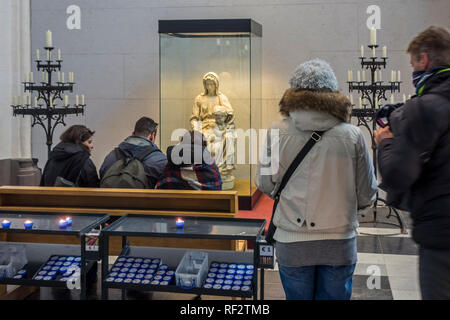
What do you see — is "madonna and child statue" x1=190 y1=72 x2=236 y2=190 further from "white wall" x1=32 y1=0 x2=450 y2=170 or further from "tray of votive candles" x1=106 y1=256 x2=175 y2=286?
"tray of votive candles" x1=106 y1=256 x2=175 y2=286

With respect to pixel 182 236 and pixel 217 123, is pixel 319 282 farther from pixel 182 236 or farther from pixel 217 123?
pixel 217 123

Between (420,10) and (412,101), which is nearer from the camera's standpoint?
(412,101)

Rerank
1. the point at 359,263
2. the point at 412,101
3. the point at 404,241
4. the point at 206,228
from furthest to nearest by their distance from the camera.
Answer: the point at 404,241
the point at 359,263
the point at 206,228
the point at 412,101

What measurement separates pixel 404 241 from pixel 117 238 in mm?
3415

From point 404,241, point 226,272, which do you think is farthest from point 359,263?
point 226,272

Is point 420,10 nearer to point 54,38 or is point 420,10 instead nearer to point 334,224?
point 54,38

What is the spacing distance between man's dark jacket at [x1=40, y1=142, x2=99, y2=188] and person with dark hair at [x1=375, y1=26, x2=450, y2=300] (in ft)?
11.5

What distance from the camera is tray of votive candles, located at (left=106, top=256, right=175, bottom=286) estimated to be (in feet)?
11.2

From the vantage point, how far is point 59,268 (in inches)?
149

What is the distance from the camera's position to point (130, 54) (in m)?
9.97

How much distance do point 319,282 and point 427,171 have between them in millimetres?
804

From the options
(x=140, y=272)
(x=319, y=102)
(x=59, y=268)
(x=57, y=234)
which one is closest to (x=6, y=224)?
(x=57, y=234)

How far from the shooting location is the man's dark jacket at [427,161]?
206 centimetres

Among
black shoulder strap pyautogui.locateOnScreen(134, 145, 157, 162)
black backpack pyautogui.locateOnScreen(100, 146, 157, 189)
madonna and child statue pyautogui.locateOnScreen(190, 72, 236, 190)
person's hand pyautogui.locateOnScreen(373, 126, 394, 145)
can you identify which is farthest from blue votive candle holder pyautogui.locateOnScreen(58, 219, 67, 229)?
madonna and child statue pyautogui.locateOnScreen(190, 72, 236, 190)
